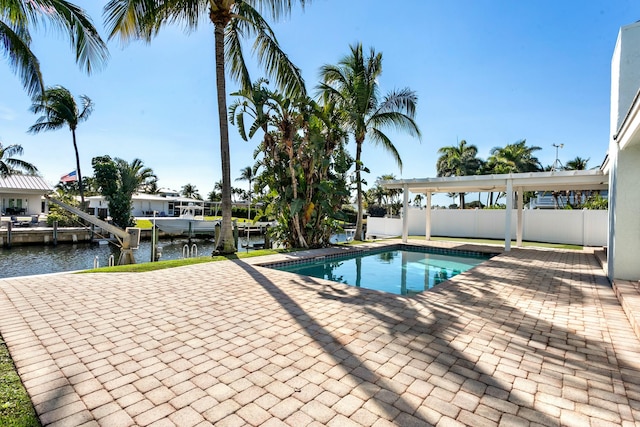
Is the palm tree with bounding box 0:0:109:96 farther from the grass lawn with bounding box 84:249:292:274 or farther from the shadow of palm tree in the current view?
the shadow of palm tree

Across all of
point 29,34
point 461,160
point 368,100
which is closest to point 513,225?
point 368,100

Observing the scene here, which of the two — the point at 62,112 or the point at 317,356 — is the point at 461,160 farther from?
the point at 62,112

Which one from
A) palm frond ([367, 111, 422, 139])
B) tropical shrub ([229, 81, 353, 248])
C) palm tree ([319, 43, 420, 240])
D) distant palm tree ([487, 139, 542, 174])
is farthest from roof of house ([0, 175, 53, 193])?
distant palm tree ([487, 139, 542, 174])

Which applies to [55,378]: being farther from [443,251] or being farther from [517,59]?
[517,59]

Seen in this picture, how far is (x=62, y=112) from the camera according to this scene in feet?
80.4

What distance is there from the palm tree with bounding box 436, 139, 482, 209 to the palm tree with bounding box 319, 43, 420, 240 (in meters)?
17.9

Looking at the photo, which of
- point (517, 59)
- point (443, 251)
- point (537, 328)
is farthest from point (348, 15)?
point (537, 328)

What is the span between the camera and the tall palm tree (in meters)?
8.43

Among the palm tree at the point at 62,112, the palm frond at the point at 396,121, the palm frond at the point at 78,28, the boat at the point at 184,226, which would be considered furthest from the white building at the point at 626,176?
the palm tree at the point at 62,112

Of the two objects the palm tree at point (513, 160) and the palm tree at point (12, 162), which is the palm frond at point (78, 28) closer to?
the palm tree at point (12, 162)

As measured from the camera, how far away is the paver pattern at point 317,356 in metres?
2.37

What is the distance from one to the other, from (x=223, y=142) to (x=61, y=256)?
48.2ft

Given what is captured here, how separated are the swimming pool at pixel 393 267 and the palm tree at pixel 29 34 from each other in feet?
23.6

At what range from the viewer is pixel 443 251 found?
43.5ft
